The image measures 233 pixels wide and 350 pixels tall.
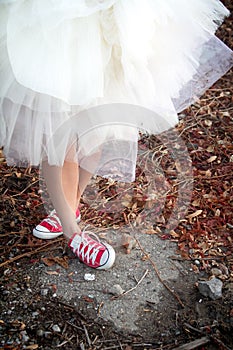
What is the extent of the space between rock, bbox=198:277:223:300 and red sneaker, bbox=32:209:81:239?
0.62 m

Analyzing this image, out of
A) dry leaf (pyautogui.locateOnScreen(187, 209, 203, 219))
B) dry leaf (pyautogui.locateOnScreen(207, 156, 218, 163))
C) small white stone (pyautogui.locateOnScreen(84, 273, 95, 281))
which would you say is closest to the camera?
small white stone (pyautogui.locateOnScreen(84, 273, 95, 281))

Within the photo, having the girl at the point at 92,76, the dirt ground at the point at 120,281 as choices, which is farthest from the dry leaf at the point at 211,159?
the girl at the point at 92,76

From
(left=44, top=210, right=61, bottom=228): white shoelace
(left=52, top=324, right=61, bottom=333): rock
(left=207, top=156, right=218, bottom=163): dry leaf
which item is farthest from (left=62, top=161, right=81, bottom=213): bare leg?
(left=207, top=156, right=218, bottom=163): dry leaf

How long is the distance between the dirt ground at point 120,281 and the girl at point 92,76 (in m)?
0.19

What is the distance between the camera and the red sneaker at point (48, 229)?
7.49 feet

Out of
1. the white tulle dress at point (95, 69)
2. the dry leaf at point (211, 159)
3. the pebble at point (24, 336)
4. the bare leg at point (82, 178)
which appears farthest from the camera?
the dry leaf at point (211, 159)

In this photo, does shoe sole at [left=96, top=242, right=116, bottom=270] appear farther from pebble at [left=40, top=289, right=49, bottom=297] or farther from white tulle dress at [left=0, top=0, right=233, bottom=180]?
white tulle dress at [left=0, top=0, right=233, bottom=180]

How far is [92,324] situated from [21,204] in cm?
79

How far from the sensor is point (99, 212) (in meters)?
2.53

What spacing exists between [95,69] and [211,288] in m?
0.89

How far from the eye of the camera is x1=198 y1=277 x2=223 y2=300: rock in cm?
202

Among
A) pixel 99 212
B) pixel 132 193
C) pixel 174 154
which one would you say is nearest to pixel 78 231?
pixel 99 212

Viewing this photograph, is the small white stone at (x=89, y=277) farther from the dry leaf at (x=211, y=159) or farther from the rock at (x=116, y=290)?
the dry leaf at (x=211, y=159)

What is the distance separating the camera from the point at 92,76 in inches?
69.2
